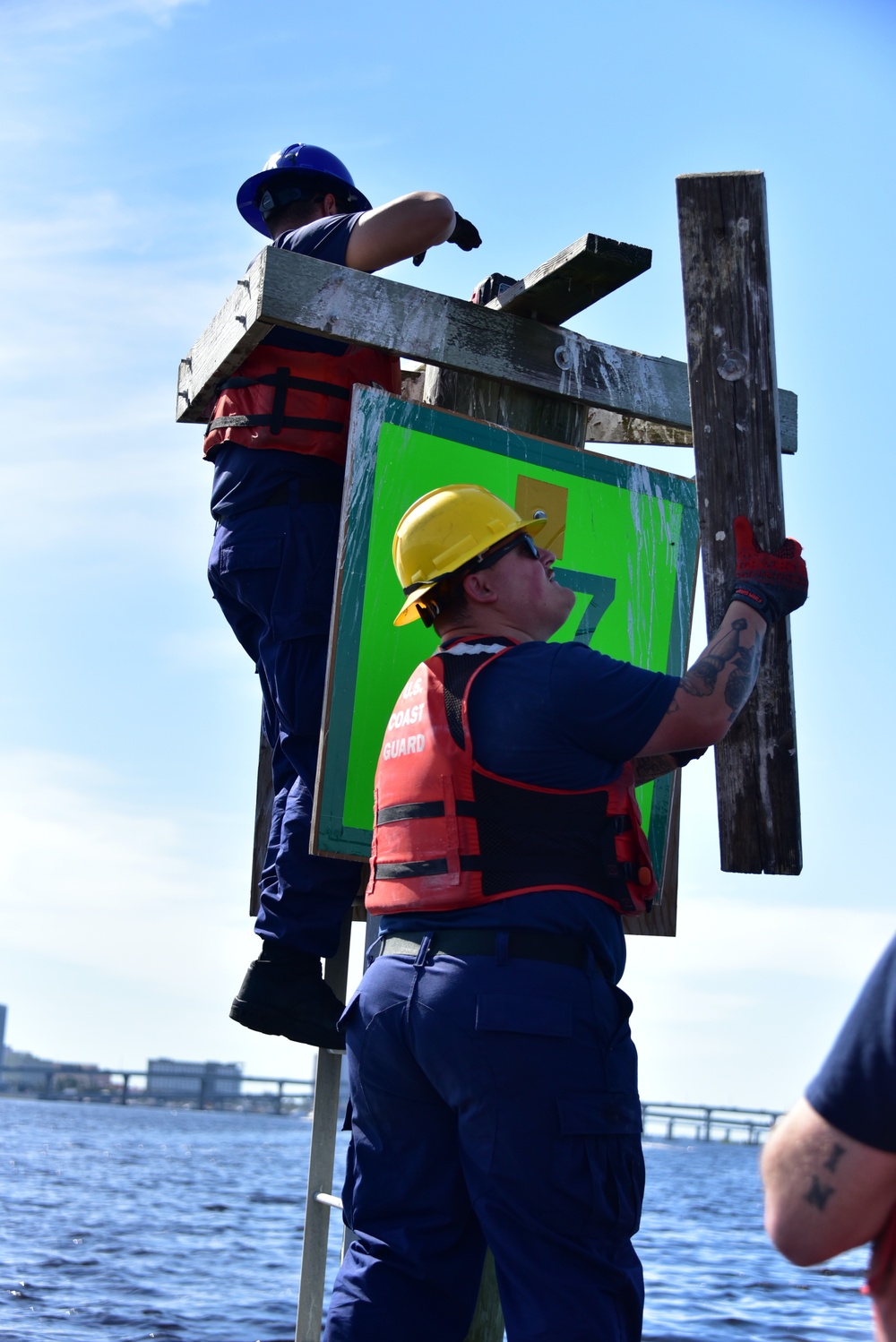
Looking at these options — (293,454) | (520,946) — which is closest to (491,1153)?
(520,946)

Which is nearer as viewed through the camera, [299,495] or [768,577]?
[768,577]

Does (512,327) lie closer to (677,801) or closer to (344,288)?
(344,288)

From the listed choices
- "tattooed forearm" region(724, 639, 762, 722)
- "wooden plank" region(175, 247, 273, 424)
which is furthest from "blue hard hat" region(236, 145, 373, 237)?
"tattooed forearm" region(724, 639, 762, 722)

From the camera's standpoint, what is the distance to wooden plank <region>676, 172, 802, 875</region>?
151 inches

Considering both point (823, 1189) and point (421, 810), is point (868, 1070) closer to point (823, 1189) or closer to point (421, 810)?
point (823, 1189)

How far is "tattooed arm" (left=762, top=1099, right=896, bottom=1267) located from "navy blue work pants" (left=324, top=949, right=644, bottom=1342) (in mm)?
1333

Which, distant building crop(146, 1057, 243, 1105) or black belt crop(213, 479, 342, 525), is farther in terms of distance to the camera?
distant building crop(146, 1057, 243, 1105)

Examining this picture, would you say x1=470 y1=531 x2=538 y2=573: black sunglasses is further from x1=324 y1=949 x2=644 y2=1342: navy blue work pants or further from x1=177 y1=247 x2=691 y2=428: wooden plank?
x1=324 y1=949 x2=644 y2=1342: navy blue work pants

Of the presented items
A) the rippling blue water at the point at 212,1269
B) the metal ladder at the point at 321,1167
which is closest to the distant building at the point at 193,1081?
the rippling blue water at the point at 212,1269

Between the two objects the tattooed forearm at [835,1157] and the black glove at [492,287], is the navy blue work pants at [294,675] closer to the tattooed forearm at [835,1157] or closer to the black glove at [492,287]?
the black glove at [492,287]

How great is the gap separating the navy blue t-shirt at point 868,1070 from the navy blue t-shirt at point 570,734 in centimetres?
157

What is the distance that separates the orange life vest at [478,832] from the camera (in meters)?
3.28

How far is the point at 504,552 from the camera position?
385 cm

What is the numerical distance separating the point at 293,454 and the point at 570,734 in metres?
1.64
